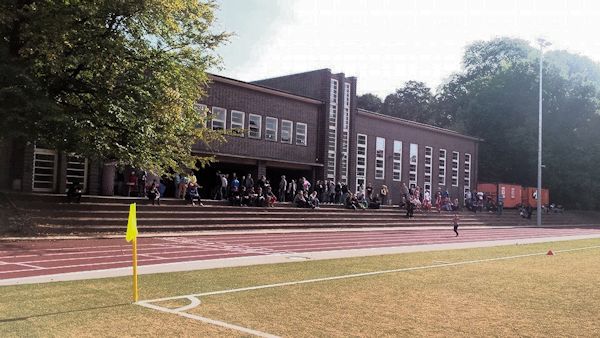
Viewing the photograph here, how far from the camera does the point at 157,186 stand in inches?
1008

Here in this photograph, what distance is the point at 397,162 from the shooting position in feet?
156

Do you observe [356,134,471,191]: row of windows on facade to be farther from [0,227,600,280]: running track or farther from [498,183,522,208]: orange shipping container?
[0,227,600,280]: running track

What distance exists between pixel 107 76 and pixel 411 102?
2847 inches

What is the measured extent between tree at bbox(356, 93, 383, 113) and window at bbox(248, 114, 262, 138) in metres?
50.6

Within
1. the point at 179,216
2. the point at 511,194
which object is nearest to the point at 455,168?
the point at 511,194

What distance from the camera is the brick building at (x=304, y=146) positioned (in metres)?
26.9

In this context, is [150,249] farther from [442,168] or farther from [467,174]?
[467,174]

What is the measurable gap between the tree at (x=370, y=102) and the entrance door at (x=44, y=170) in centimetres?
6245

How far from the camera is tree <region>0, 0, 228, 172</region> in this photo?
17.5 metres

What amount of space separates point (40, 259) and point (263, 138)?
23877 millimetres

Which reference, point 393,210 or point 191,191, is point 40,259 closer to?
point 191,191

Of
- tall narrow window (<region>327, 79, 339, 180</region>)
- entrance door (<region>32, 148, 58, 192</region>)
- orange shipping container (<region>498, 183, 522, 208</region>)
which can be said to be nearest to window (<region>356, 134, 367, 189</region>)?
tall narrow window (<region>327, 79, 339, 180</region>)

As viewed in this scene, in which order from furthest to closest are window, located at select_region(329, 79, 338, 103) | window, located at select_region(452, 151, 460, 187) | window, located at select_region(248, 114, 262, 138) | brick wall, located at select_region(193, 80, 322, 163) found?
window, located at select_region(452, 151, 460, 187), window, located at select_region(329, 79, 338, 103), window, located at select_region(248, 114, 262, 138), brick wall, located at select_region(193, 80, 322, 163)

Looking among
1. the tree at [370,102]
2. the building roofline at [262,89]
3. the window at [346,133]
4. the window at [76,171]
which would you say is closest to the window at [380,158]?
the window at [346,133]
